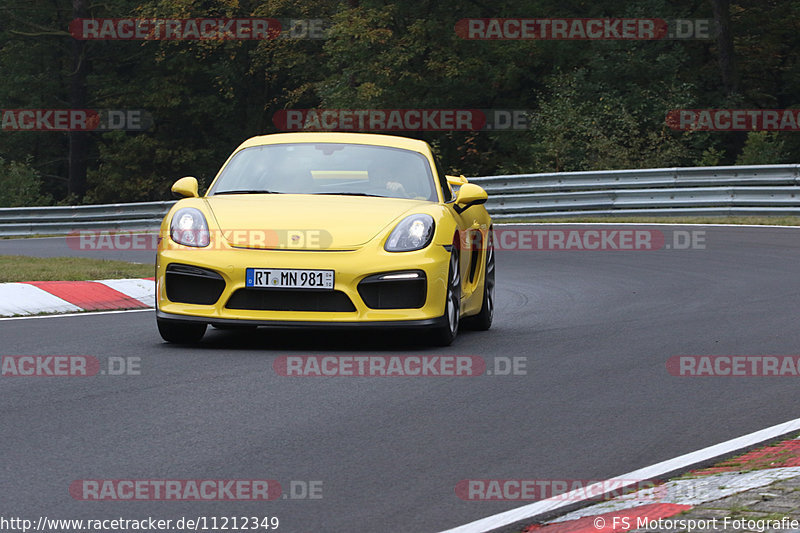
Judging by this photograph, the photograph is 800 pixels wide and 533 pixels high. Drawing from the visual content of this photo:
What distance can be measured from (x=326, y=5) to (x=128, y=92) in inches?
307

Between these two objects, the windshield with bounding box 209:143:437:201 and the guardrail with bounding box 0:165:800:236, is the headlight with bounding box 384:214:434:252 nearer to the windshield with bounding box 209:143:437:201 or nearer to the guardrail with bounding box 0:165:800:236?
the windshield with bounding box 209:143:437:201

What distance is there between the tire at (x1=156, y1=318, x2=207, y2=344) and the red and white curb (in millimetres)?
2620

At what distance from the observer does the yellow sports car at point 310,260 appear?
8.29 metres

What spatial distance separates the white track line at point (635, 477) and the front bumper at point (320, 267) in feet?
9.05

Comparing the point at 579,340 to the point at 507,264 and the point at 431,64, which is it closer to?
the point at 507,264

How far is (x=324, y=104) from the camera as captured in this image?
37.2m

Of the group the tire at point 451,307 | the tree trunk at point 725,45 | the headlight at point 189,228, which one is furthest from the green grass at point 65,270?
the tree trunk at point 725,45

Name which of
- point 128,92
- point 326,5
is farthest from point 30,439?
point 128,92

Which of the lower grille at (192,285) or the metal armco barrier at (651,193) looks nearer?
the lower grille at (192,285)

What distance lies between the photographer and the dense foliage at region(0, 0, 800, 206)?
31.8 meters

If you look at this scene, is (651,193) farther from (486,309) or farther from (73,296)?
(486,309)

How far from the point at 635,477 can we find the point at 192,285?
4071 millimetres

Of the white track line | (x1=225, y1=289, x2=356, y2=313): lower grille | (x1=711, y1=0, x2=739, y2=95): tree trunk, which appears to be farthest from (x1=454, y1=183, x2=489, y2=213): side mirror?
(x1=711, y1=0, x2=739, y2=95): tree trunk

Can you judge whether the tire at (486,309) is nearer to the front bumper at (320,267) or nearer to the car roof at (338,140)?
the car roof at (338,140)
